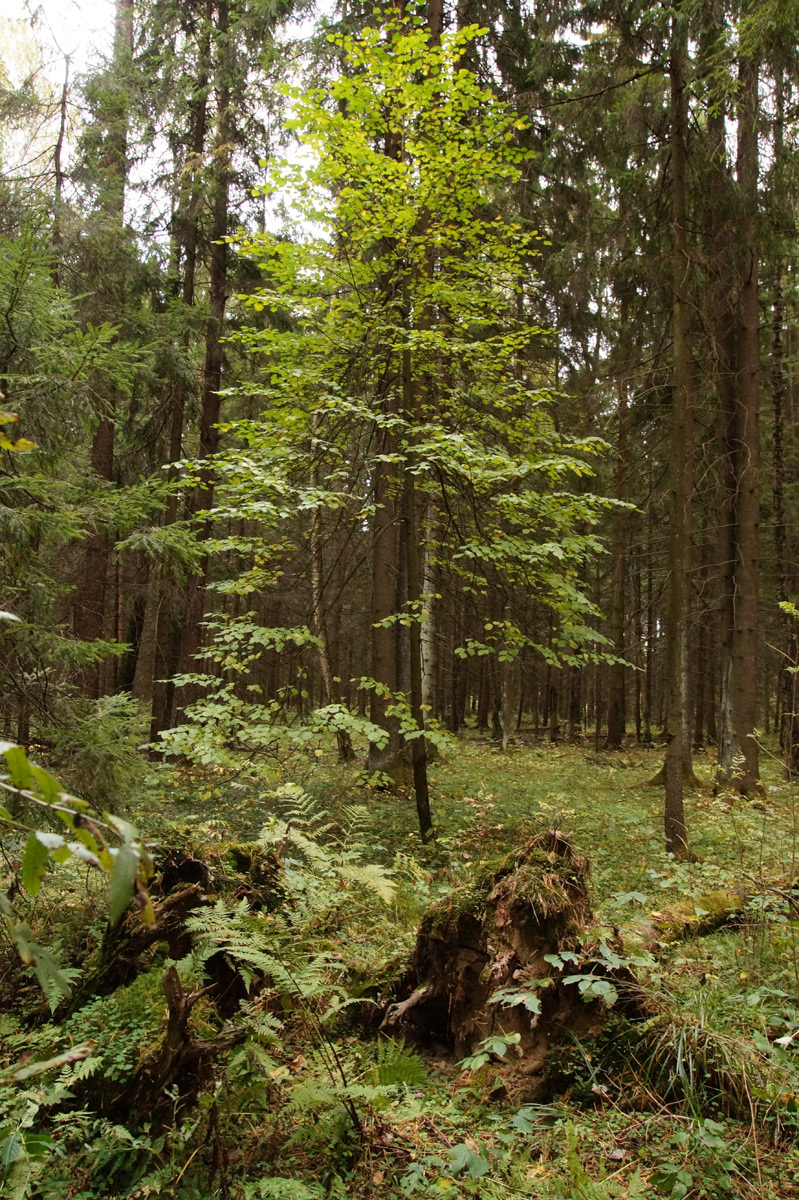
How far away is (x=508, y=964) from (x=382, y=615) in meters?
6.79

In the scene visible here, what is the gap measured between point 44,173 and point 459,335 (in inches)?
232

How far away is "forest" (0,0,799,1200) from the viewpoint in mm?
2992

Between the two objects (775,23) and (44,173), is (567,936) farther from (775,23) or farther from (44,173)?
(44,173)

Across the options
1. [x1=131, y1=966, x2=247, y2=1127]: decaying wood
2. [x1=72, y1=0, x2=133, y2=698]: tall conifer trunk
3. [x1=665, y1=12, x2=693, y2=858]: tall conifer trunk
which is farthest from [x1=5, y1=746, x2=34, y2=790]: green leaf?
[x1=72, y1=0, x2=133, y2=698]: tall conifer trunk

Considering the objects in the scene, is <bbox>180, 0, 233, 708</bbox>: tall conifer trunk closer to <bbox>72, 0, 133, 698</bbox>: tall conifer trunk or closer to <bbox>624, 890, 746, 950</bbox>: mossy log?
<bbox>72, 0, 133, 698</bbox>: tall conifer trunk

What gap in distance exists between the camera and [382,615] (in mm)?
10172

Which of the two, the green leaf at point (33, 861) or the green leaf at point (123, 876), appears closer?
the green leaf at point (123, 876)

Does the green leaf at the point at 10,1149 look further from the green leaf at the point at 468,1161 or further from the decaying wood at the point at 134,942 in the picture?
the green leaf at the point at 468,1161

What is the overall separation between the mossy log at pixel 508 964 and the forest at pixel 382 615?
0.07 feet

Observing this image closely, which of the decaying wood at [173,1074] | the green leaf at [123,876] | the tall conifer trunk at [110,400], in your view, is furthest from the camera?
the tall conifer trunk at [110,400]

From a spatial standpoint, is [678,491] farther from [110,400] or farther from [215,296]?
[215,296]

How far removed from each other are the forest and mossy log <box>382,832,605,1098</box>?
0.02 meters

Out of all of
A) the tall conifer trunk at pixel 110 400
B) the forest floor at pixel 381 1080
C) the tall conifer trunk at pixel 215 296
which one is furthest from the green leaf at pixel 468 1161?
the tall conifer trunk at pixel 215 296

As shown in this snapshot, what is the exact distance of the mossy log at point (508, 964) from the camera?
3531 millimetres
